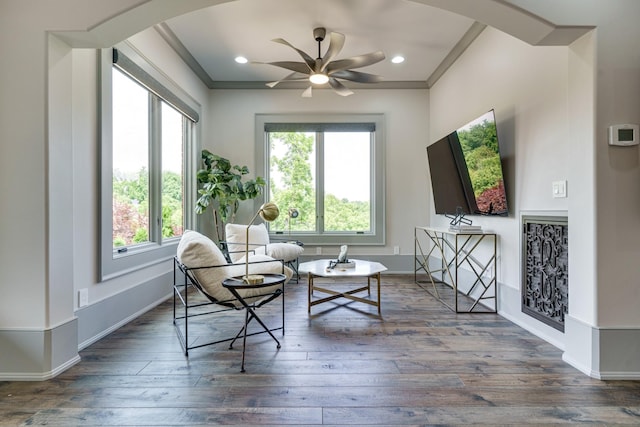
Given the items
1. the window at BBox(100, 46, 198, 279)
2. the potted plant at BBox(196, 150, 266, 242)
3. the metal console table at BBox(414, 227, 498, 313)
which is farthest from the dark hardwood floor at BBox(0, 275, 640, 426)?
the potted plant at BBox(196, 150, 266, 242)

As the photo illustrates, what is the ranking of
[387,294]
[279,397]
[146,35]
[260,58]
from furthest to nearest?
1. [260,58]
2. [387,294]
3. [146,35]
4. [279,397]

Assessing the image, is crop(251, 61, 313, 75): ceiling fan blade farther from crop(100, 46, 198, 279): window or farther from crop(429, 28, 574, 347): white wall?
crop(429, 28, 574, 347): white wall

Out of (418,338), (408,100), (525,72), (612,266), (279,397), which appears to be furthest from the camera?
(408,100)

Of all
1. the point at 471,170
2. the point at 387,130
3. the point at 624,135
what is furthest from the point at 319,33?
the point at 624,135

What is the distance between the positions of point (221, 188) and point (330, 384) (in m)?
3.12

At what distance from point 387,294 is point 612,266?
2.25 m

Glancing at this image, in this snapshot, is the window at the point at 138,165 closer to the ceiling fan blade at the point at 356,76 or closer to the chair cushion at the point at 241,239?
the chair cushion at the point at 241,239

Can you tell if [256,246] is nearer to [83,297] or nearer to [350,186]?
[350,186]

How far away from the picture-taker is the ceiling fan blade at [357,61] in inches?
126

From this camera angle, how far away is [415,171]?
5.14 m

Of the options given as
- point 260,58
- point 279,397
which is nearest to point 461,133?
point 260,58

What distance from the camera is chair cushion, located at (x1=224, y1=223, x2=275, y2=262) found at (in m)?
3.93

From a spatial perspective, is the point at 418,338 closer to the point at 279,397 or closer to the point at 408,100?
→ the point at 279,397

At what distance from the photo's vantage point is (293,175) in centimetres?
523
